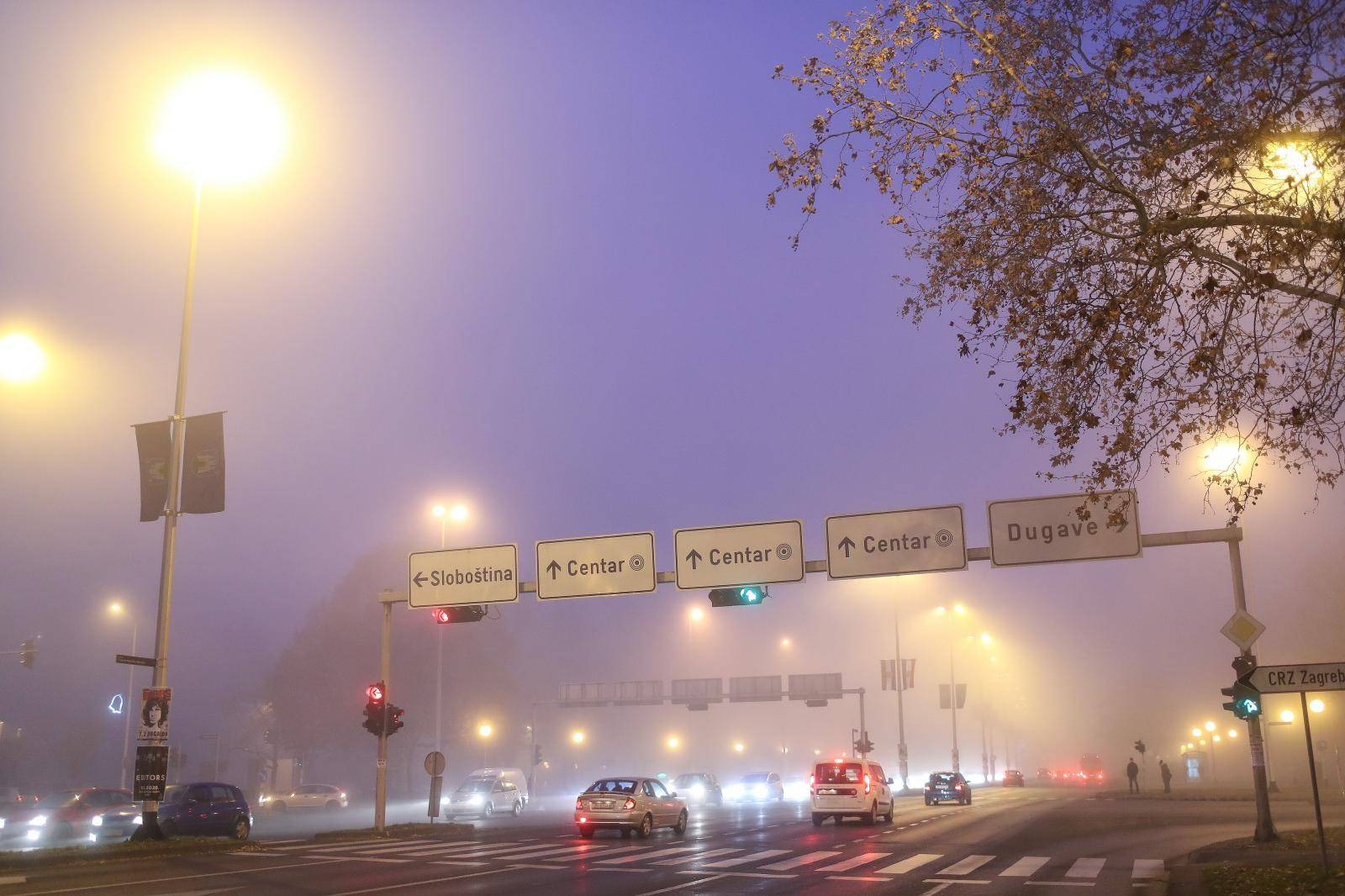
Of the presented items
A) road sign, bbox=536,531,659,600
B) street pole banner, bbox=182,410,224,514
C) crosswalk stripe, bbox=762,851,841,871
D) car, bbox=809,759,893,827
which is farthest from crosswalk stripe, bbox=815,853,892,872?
street pole banner, bbox=182,410,224,514

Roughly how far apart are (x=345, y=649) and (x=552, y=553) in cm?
3781

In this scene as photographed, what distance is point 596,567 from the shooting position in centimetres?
2891

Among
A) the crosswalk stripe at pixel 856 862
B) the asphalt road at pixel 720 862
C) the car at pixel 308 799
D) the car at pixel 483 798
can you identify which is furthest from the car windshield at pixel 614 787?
the car at pixel 308 799

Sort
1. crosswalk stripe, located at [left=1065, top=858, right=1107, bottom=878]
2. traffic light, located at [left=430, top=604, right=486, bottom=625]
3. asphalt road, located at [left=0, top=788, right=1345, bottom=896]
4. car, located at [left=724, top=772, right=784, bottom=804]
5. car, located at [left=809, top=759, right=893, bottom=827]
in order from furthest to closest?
car, located at [left=724, top=772, right=784, bottom=804] < car, located at [left=809, top=759, right=893, bottom=827] < traffic light, located at [left=430, top=604, right=486, bottom=625] < crosswalk stripe, located at [left=1065, top=858, right=1107, bottom=878] < asphalt road, located at [left=0, top=788, right=1345, bottom=896]

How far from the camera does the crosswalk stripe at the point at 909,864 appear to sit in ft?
59.9

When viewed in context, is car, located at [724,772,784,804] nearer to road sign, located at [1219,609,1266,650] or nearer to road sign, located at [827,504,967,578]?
road sign, located at [827,504,967,578]

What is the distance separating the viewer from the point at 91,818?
31.6 metres

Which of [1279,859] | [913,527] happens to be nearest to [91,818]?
[913,527]

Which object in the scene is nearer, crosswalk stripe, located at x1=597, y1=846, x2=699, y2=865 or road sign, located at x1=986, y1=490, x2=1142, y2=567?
Answer: crosswalk stripe, located at x1=597, y1=846, x2=699, y2=865

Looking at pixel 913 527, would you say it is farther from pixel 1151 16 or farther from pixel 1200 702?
pixel 1200 702

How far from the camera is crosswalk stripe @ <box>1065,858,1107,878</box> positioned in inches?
687

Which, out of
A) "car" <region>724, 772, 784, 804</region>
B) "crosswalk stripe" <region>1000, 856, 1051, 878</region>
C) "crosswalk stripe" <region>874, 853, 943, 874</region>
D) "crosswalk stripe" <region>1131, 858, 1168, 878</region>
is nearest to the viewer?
"crosswalk stripe" <region>1131, 858, 1168, 878</region>

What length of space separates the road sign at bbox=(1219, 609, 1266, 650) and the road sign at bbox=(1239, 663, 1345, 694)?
26.2 ft

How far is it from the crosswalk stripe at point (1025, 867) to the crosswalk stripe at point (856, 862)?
257 cm
